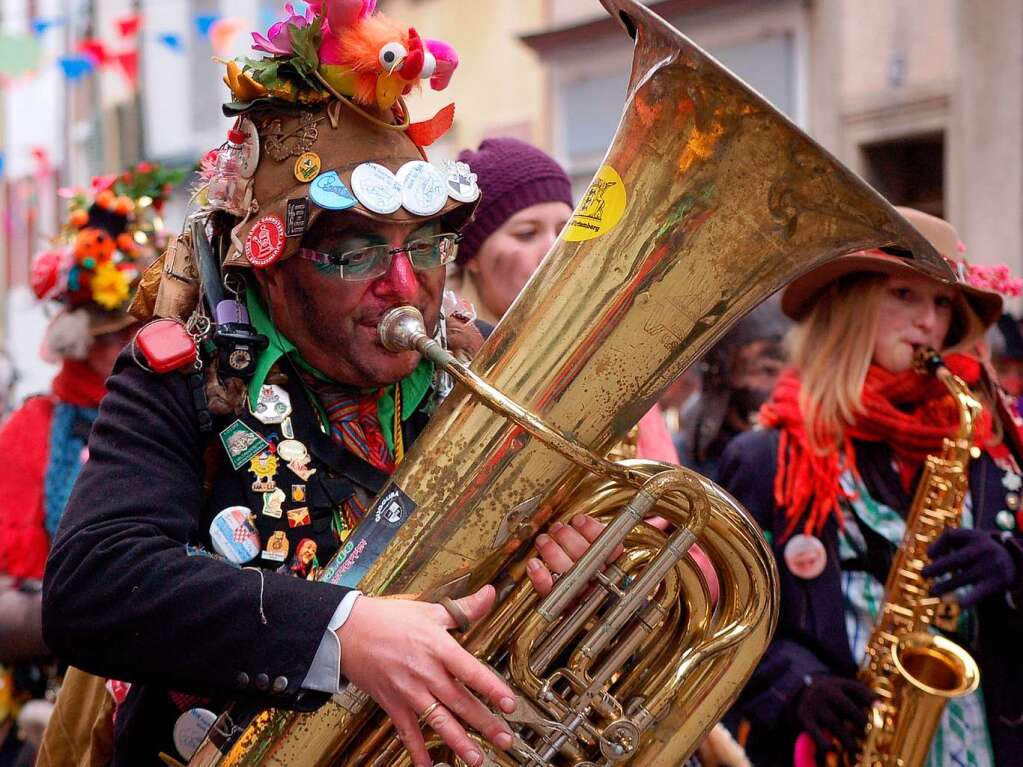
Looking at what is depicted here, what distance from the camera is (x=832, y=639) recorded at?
3039 mm

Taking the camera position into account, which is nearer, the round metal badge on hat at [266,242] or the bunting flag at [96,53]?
the round metal badge on hat at [266,242]

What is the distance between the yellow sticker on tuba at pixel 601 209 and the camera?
1981 mm

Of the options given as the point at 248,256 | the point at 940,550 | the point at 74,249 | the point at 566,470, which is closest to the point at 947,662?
→ the point at 940,550

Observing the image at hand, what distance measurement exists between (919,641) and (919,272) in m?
0.94

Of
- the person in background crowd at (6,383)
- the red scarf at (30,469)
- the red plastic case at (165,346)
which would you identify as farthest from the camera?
the person in background crowd at (6,383)

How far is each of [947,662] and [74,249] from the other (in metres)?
3.08

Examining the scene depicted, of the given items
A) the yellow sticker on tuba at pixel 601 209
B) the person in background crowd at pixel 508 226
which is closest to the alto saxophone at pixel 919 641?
the person in background crowd at pixel 508 226

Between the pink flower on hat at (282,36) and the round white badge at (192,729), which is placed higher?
the pink flower on hat at (282,36)

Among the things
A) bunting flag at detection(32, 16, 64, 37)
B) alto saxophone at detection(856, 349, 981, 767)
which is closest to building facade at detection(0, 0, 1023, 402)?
bunting flag at detection(32, 16, 64, 37)

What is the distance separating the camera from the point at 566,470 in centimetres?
193

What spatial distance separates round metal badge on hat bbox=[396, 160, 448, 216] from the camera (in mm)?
2109

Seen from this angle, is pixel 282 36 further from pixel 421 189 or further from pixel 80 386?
pixel 80 386

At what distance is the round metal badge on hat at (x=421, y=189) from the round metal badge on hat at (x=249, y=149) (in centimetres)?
28

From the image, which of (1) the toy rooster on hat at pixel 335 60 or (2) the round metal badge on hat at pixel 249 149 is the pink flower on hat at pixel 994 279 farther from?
(2) the round metal badge on hat at pixel 249 149
